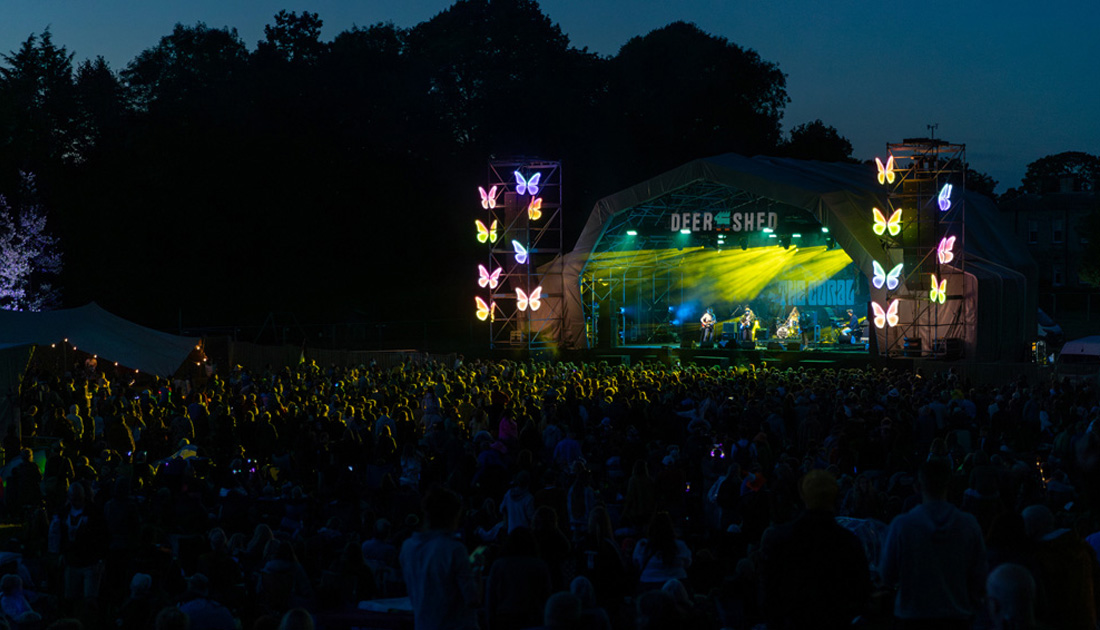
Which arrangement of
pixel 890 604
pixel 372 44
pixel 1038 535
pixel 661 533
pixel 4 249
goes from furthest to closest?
pixel 372 44 < pixel 4 249 < pixel 661 533 < pixel 890 604 < pixel 1038 535

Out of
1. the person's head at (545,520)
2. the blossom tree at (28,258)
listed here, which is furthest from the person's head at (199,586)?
the blossom tree at (28,258)

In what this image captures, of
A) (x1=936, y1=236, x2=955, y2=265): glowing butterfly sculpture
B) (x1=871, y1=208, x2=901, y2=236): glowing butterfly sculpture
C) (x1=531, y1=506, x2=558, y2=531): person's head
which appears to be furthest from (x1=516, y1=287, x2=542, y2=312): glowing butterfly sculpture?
(x1=531, y1=506, x2=558, y2=531): person's head

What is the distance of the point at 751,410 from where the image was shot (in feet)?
43.0

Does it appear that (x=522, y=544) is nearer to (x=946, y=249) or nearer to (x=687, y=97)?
(x=946, y=249)

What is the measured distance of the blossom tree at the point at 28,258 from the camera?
4081 cm

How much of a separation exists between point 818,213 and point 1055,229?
4292cm

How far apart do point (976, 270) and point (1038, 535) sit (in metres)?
23.3

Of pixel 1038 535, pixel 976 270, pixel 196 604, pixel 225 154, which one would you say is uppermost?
pixel 225 154

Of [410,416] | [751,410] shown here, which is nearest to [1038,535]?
[751,410]

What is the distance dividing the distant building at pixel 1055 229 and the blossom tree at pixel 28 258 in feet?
164

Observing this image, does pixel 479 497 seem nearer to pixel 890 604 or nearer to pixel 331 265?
pixel 890 604

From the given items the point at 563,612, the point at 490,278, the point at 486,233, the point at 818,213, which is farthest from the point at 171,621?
the point at 486,233

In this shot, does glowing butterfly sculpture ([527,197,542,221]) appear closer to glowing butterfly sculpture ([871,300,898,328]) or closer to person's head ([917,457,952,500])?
glowing butterfly sculpture ([871,300,898,328])

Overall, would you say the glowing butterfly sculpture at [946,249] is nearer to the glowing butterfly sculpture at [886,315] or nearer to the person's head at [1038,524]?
the glowing butterfly sculpture at [886,315]
